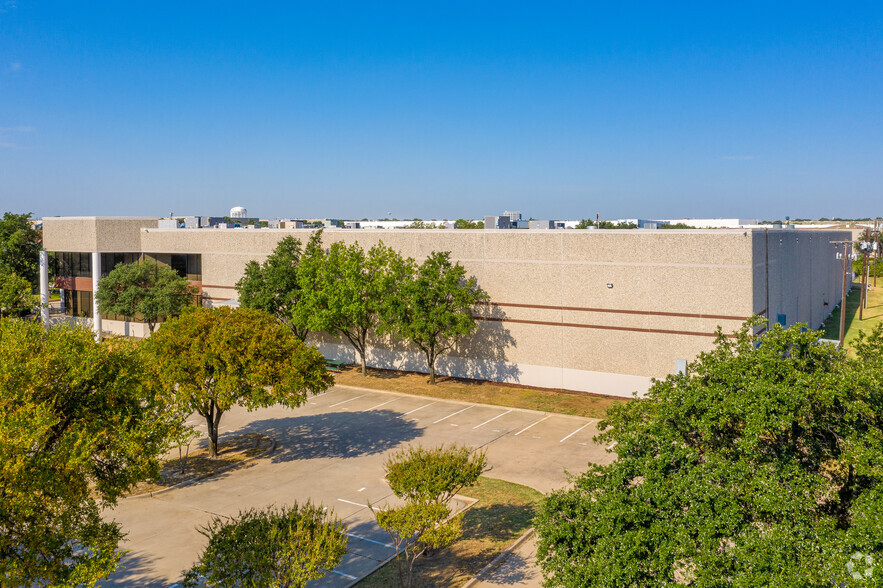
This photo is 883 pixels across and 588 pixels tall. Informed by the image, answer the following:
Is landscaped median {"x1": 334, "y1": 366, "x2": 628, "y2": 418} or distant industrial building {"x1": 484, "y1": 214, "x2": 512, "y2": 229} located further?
distant industrial building {"x1": 484, "y1": 214, "x2": 512, "y2": 229}

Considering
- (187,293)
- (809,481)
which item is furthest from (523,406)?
(187,293)

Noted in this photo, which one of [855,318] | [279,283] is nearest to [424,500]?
[279,283]

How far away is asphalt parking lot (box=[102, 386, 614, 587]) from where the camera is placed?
56.2ft

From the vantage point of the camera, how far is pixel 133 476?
14430mm

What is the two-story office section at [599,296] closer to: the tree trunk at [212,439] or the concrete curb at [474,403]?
the concrete curb at [474,403]

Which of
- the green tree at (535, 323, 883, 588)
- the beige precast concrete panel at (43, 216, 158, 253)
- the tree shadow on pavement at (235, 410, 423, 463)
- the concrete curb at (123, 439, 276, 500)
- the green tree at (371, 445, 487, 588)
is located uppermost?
the beige precast concrete panel at (43, 216, 158, 253)

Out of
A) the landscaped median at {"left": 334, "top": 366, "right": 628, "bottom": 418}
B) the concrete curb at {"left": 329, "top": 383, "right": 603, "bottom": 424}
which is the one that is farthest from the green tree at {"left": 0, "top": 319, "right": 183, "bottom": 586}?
the landscaped median at {"left": 334, "top": 366, "right": 628, "bottom": 418}

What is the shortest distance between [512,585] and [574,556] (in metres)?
4.82

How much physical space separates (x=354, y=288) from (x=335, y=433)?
10566 mm

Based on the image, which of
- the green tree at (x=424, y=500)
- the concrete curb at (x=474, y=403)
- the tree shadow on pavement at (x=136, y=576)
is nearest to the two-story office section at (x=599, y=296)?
the concrete curb at (x=474, y=403)

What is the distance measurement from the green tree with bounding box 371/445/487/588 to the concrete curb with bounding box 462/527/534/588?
110 centimetres

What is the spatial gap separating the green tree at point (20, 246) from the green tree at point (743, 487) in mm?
59624

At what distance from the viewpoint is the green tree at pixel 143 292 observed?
4522 centimetres

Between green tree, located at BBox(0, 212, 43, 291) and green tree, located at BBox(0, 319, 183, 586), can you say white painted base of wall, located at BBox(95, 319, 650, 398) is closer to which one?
green tree, located at BBox(0, 319, 183, 586)
